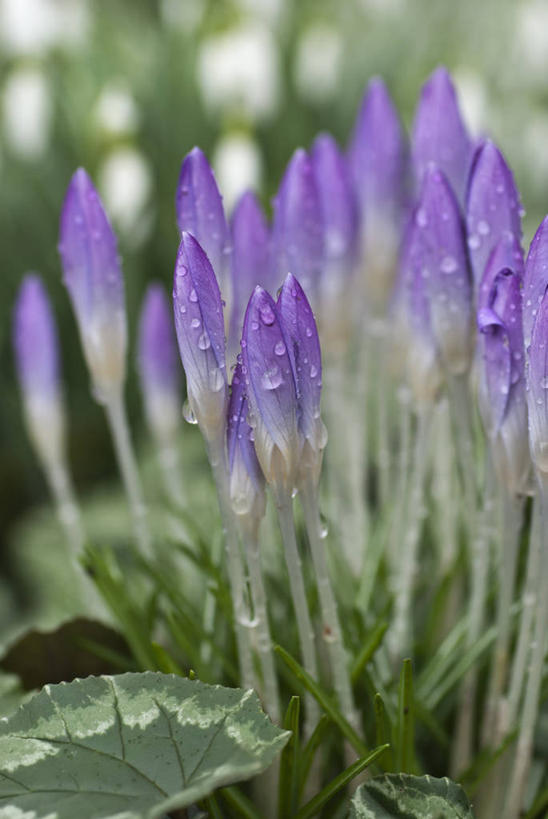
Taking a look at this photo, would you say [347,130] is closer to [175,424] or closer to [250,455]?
[175,424]

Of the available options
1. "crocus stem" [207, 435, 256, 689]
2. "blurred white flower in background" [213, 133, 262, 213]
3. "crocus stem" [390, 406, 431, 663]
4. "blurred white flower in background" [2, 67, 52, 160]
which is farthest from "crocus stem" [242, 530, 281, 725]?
"blurred white flower in background" [2, 67, 52, 160]

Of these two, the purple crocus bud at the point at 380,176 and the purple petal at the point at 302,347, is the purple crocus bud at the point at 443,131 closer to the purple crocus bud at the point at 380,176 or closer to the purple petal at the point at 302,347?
the purple crocus bud at the point at 380,176

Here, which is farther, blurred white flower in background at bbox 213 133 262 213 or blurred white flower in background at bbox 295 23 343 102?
blurred white flower in background at bbox 295 23 343 102

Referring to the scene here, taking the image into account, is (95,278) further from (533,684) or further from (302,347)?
(533,684)

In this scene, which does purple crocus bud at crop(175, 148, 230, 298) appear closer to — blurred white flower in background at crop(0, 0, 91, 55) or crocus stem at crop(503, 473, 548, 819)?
crocus stem at crop(503, 473, 548, 819)

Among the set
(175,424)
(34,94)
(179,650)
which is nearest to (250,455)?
(179,650)

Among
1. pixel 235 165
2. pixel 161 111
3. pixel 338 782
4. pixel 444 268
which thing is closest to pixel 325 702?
pixel 338 782
